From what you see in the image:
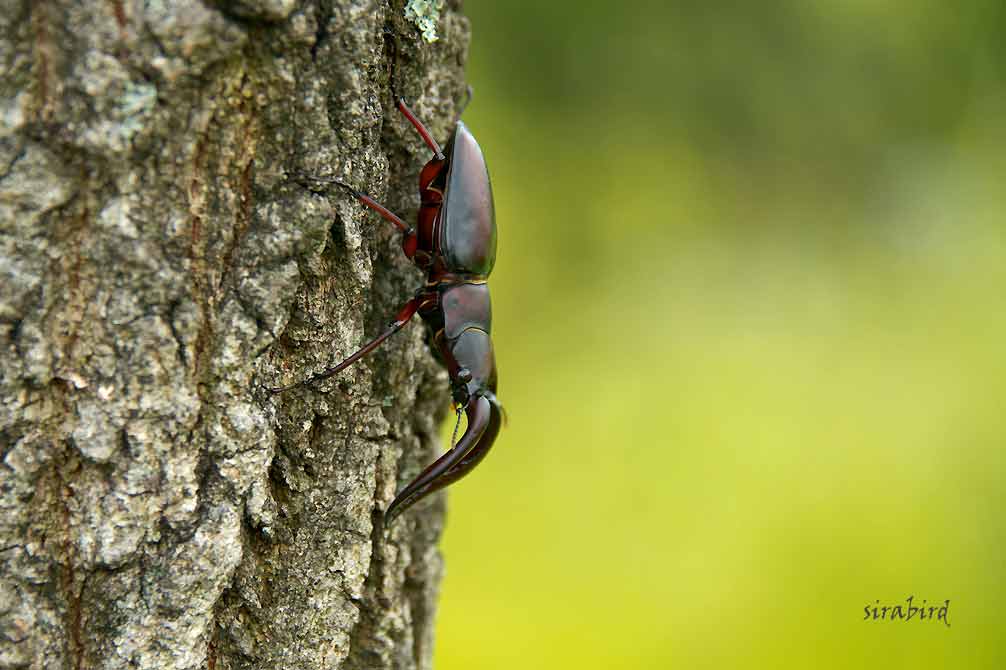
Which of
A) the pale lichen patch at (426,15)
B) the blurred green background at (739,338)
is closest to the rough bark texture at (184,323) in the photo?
the pale lichen patch at (426,15)

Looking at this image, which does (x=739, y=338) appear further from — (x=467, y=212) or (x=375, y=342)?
(x=375, y=342)

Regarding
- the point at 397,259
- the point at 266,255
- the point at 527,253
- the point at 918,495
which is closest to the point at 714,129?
A: the point at 527,253

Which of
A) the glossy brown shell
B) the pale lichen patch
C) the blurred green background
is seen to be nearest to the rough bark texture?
the pale lichen patch

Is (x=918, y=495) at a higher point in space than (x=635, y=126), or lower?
lower

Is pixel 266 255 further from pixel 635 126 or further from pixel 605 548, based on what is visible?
pixel 635 126

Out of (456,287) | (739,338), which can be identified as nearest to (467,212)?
(456,287)

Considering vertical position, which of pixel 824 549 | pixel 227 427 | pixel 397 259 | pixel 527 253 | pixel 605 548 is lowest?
pixel 605 548
